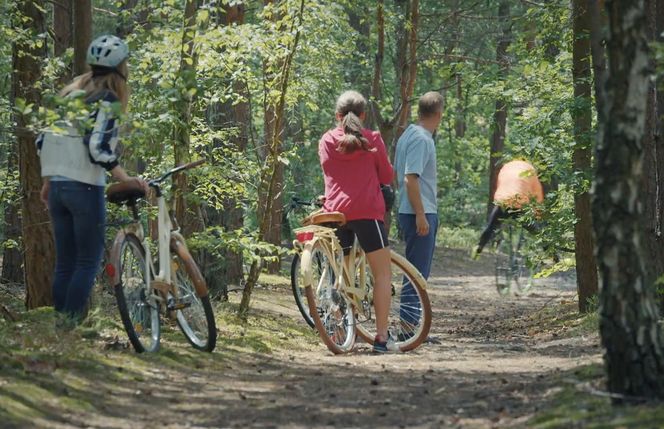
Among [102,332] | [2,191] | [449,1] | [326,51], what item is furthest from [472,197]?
[102,332]

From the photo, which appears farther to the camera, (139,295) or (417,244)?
(417,244)

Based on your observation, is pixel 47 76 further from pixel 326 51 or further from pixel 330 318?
pixel 326 51

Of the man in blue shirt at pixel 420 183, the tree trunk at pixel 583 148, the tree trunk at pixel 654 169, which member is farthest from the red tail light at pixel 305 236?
the tree trunk at pixel 583 148

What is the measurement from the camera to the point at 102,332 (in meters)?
8.74

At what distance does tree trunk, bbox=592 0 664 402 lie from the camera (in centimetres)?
545

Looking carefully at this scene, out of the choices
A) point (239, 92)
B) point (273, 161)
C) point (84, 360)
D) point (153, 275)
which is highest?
point (239, 92)

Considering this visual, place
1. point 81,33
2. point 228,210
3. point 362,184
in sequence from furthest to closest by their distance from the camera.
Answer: point 228,210 → point 362,184 → point 81,33

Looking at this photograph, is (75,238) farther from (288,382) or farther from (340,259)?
(340,259)

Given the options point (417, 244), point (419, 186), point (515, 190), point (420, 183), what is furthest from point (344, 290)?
point (515, 190)

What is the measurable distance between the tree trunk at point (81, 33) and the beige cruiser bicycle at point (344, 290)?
2.17 metres

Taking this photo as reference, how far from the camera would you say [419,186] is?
10.3 meters

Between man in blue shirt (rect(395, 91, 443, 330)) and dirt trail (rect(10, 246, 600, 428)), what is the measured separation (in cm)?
85

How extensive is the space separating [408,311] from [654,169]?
7.92 ft

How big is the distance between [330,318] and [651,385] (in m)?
Answer: 4.49
